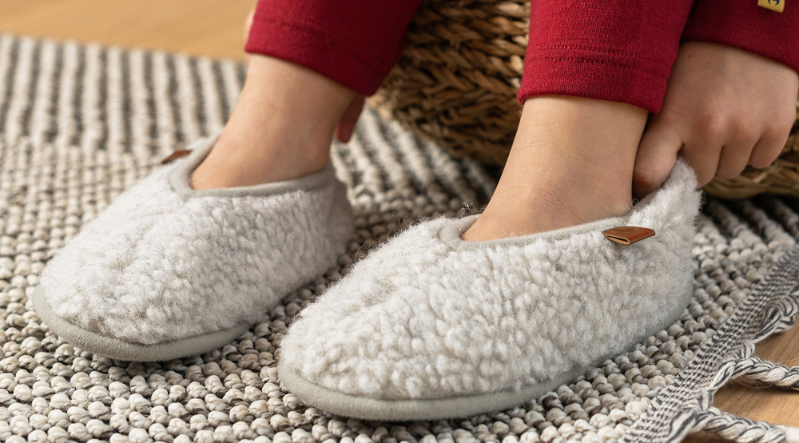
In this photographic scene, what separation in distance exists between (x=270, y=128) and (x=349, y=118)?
0.12 meters

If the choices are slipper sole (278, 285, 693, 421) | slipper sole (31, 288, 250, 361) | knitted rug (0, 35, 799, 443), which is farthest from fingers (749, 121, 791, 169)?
slipper sole (31, 288, 250, 361)

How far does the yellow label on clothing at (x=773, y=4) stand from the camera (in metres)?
0.49

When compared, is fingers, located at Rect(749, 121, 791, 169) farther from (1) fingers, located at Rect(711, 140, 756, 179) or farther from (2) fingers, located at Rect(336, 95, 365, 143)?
(2) fingers, located at Rect(336, 95, 365, 143)

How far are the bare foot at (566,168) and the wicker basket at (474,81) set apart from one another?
0.15 meters

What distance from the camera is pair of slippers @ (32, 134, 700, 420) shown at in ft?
1.37

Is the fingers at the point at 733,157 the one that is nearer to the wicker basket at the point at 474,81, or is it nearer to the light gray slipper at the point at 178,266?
the wicker basket at the point at 474,81

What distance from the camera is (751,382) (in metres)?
0.49

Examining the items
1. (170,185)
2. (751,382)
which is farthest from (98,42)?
(751,382)

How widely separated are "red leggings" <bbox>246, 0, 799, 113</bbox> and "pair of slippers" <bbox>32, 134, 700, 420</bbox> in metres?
0.09

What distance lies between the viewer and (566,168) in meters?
0.47

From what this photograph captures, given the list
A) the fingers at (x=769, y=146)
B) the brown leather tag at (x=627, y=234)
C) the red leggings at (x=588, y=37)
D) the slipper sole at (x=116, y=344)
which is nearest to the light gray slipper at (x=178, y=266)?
the slipper sole at (x=116, y=344)

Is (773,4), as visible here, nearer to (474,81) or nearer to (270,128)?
(474,81)

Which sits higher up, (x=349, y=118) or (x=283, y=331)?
(x=349, y=118)

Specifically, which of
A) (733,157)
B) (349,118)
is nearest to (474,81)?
(349,118)
